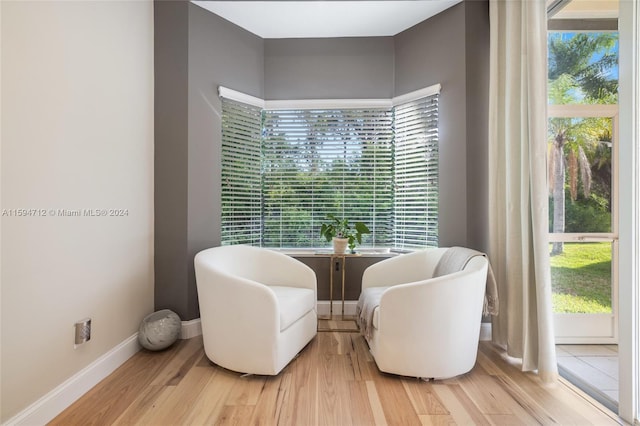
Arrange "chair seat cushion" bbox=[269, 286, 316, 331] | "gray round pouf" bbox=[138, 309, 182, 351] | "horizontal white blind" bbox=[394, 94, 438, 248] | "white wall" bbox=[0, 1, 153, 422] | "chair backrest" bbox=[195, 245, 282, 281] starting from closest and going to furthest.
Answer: "white wall" bbox=[0, 1, 153, 422] → "chair seat cushion" bbox=[269, 286, 316, 331] → "gray round pouf" bbox=[138, 309, 182, 351] → "chair backrest" bbox=[195, 245, 282, 281] → "horizontal white blind" bbox=[394, 94, 438, 248]

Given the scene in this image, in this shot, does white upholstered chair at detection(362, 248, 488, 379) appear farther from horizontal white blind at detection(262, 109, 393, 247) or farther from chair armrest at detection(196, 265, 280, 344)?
horizontal white blind at detection(262, 109, 393, 247)

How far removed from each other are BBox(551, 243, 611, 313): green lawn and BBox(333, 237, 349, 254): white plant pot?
148 cm

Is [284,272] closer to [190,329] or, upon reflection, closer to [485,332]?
[190,329]

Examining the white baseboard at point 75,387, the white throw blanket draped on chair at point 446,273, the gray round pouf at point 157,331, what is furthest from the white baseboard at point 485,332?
the white baseboard at point 75,387

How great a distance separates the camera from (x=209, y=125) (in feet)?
8.30

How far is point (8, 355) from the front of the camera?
129 cm

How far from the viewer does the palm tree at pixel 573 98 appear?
1.80 meters

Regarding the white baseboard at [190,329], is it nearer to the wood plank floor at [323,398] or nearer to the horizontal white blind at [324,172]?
the wood plank floor at [323,398]

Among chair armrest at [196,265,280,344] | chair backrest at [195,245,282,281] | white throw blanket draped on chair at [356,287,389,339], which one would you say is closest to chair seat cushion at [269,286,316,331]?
chair armrest at [196,265,280,344]

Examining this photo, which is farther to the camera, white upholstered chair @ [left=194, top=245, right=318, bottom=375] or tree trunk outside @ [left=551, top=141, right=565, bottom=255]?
tree trunk outside @ [left=551, top=141, right=565, bottom=255]

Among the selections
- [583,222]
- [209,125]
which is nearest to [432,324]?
[583,222]

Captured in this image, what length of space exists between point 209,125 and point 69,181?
1.16 m

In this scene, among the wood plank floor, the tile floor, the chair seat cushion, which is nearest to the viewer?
the wood plank floor

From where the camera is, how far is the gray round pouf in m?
2.08
